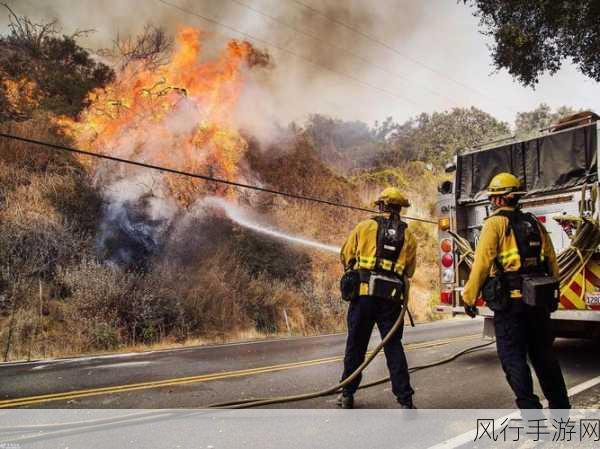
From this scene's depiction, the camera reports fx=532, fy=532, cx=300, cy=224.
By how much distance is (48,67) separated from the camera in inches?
616

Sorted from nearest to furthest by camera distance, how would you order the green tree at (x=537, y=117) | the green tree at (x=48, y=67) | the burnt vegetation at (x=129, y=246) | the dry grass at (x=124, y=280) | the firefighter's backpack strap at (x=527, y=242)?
the firefighter's backpack strap at (x=527, y=242) → the dry grass at (x=124, y=280) → the burnt vegetation at (x=129, y=246) → the green tree at (x=48, y=67) → the green tree at (x=537, y=117)

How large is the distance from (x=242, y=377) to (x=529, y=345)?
3.25m

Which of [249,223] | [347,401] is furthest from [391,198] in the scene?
[249,223]

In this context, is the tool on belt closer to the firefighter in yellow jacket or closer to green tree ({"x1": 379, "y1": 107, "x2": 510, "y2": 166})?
the firefighter in yellow jacket

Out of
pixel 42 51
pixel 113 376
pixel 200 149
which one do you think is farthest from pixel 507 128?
pixel 113 376

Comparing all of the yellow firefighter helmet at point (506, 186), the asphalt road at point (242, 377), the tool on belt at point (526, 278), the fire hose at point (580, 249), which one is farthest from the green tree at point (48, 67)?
the tool on belt at point (526, 278)

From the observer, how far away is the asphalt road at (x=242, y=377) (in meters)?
4.89

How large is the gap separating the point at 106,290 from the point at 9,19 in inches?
411

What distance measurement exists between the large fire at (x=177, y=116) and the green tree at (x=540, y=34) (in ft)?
23.1

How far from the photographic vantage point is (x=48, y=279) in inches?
413

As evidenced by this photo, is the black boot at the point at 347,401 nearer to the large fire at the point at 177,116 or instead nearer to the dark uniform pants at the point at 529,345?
the dark uniform pants at the point at 529,345

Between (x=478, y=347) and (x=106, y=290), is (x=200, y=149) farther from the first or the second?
(x=478, y=347)

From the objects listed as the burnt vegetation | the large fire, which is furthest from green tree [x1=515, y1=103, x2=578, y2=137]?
the large fire

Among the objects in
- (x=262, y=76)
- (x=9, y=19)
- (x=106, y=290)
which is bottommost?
(x=106, y=290)
